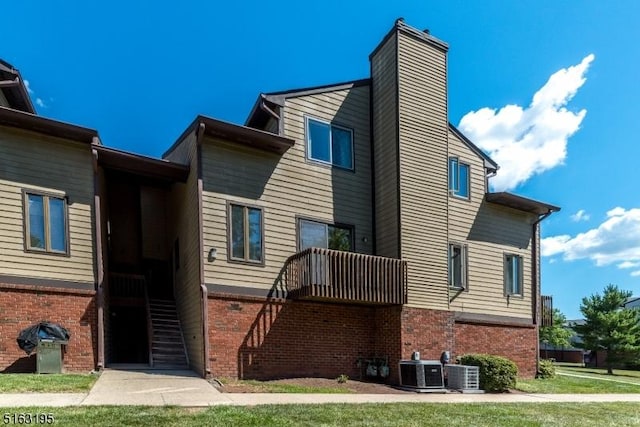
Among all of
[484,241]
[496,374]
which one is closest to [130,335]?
[496,374]

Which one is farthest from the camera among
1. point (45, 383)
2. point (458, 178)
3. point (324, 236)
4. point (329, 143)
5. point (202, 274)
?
point (458, 178)

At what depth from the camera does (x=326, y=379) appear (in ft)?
35.7

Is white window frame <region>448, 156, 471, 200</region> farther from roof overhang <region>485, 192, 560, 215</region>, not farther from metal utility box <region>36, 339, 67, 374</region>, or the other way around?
metal utility box <region>36, 339, 67, 374</region>

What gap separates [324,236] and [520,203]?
24.4 ft

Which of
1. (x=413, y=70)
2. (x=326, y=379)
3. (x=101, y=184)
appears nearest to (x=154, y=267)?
(x=101, y=184)

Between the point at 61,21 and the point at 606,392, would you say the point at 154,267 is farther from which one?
the point at 606,392

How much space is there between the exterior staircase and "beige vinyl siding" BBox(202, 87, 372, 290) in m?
2.51

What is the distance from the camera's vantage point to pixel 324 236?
471 inches

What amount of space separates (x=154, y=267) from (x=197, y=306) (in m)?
4.55

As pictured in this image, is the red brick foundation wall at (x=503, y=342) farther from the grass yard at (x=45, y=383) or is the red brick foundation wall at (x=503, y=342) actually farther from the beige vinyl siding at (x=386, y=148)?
the grass yard at (x=45, y=383)

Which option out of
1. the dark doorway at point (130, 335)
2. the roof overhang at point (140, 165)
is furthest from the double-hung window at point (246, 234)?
the dark doorway at point (130, 335)

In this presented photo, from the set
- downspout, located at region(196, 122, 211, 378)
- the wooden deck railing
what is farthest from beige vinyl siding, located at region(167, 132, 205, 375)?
the wooden deck railing

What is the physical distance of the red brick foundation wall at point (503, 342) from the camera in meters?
13.5

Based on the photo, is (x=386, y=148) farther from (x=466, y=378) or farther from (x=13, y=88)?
(x=13, y=88)
